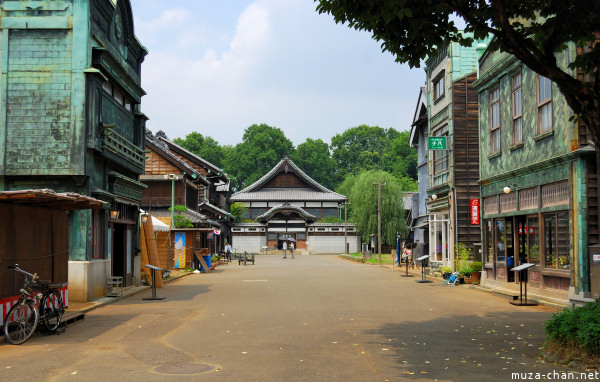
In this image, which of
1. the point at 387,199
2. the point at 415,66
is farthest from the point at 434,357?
the point at 387,199

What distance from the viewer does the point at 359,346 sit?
9867mm

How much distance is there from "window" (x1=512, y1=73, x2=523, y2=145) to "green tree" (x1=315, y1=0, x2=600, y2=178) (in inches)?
350

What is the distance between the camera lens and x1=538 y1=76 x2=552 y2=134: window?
17.0 m

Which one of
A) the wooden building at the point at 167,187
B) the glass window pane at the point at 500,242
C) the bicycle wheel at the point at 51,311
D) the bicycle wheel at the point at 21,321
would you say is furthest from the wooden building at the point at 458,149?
the bicycle wheel at the point at 21,321

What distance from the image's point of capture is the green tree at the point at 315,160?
366ft

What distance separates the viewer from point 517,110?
19.4m

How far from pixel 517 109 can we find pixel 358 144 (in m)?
101

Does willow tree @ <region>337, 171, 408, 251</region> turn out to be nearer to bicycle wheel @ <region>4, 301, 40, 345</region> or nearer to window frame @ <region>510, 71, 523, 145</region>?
window frame @ <region>510, 71, 523, 145</region>

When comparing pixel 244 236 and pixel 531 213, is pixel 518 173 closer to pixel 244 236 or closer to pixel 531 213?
pixel 531 213

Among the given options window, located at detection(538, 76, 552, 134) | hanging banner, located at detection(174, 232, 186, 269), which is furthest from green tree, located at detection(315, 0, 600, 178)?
hanging banner, located at detection(174, 232, 186, 269)

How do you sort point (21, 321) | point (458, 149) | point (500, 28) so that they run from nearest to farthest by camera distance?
point (500, 28) < point (21, 321) < point (458, 149)

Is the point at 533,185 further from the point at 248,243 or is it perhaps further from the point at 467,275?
the point at 248,243

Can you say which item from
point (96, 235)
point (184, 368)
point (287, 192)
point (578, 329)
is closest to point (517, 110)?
point (578, 329)

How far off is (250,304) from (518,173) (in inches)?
370
